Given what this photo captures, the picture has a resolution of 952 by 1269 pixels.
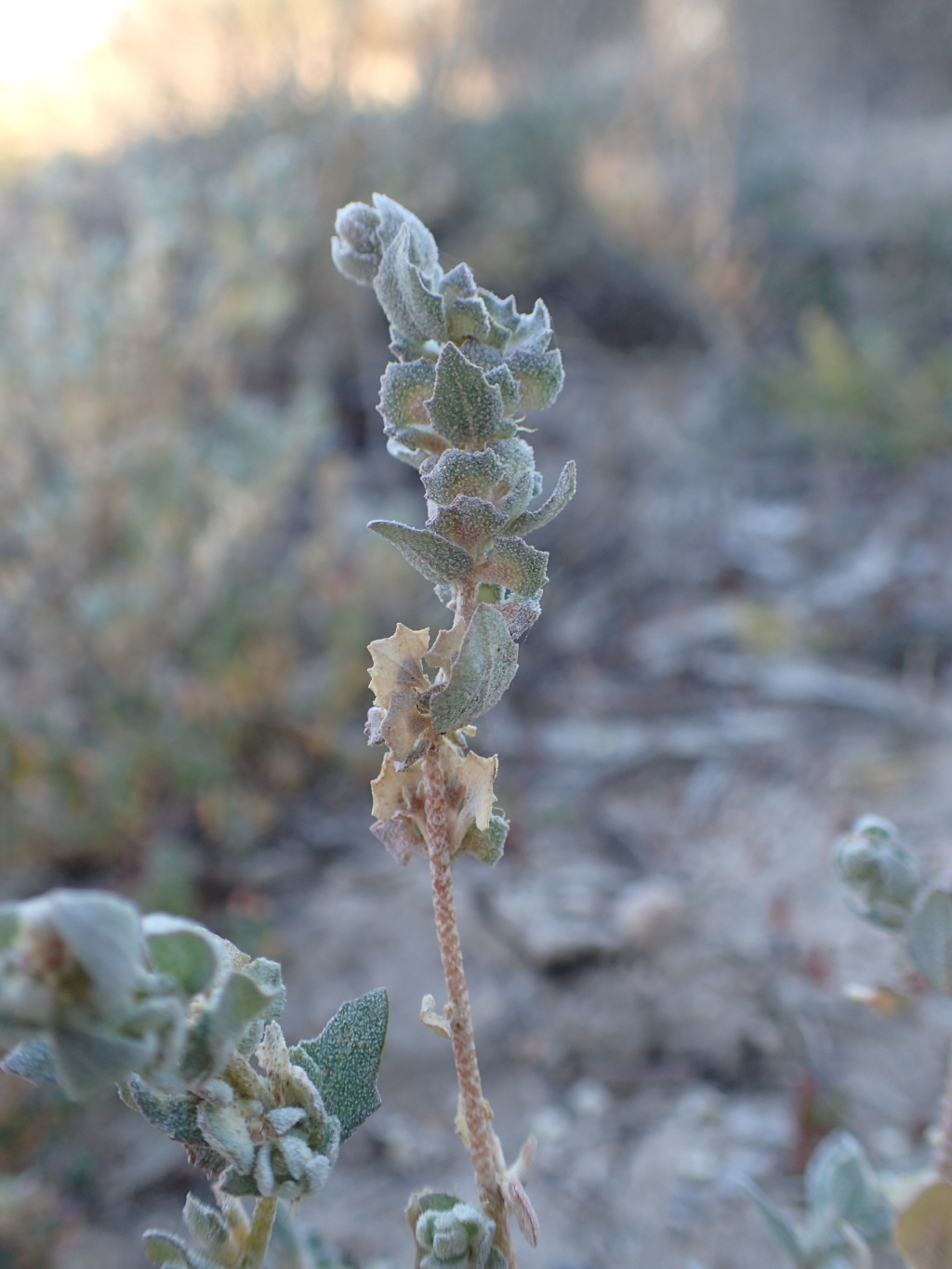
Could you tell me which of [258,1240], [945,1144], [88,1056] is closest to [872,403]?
[945,1144]

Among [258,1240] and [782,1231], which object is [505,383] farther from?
[782,1231]

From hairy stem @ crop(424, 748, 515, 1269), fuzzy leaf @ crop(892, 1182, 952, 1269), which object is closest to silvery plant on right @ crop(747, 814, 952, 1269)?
fuzzy leaf @ crop(892, 1182, 952, 1269)

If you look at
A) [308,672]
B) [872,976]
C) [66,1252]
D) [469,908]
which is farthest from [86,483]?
[872,976]

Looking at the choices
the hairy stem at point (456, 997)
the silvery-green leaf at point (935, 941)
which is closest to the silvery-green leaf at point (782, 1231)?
the silvery-green leaf at point (935, 941)

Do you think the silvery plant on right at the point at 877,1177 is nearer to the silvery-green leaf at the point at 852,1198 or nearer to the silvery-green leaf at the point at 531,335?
the silvery-green leaf at the point at 852,1198

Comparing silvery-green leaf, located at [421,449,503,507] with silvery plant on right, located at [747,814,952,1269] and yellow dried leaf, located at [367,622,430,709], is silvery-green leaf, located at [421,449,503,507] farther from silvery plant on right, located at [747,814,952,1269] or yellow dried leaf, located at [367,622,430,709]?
silvery plant on right, located at [747,814,952,1269]
